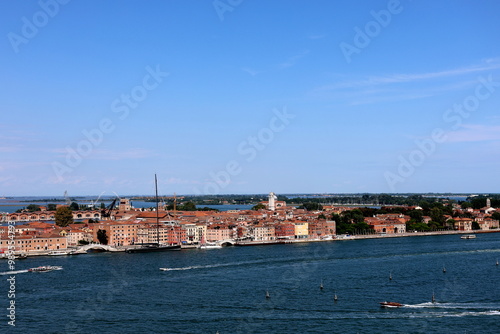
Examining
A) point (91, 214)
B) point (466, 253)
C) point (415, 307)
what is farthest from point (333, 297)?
point (91, 214)

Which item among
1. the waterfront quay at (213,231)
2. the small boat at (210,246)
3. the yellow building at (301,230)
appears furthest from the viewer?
the yellow building at (301,230)

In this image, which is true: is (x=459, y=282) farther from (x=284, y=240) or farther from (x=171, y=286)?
Answer: (x=284, y=240)

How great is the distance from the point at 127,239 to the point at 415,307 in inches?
751

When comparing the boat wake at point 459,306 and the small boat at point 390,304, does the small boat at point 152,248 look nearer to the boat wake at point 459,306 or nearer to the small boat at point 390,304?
the small boat at point 390,304

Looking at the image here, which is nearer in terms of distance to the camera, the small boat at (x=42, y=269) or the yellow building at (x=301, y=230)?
the small boat at (x=42, y=269)

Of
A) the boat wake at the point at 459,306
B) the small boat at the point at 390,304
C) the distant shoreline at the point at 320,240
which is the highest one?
the small boat at the point at 390,304

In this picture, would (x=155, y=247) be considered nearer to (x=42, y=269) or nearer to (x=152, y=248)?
(x=152, y=248)

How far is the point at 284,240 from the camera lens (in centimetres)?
3020

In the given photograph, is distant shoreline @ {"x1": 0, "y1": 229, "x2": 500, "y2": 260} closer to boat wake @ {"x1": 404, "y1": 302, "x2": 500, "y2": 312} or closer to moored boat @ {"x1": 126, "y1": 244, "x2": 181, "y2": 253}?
moored boat @ {"x1": 126, "y1": 244, "x2": 181, "y2": 253}

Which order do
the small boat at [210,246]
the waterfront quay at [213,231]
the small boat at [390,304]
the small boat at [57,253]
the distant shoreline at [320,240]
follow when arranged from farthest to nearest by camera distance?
the small boat at [210,246] < the distant shoreline at [320,240] < the waterfront quay at [213,231] < the small boat at [57,253] < the small boat at [390,304]

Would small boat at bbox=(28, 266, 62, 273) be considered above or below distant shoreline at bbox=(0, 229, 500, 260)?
above

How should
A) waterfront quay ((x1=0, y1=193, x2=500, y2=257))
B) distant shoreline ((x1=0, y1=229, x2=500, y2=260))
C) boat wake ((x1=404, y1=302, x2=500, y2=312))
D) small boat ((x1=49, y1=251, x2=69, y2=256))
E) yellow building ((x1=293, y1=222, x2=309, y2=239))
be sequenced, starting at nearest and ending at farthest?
boat wake ((x1=404, y1=302, x2=500, y2=312)) → small boat ((x1=49, y1=251, x2=69, y2=256)) → waterfront quay ((x1=0, y1=193, x2=500, y2=257)) → distant shoreline ((x1=0, y1=229, x2=500, y2=260)) → yellow building ((x1=293, y1=222, x2=309, y2=239))

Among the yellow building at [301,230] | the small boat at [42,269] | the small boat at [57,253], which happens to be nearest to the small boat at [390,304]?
the small boat at [42,269]

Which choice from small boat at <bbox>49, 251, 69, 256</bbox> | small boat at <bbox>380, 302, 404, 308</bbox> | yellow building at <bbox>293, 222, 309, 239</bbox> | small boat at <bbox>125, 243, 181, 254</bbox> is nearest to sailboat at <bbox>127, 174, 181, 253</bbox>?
small boat at <bbox>125, 243, 181, 254</bbox>
